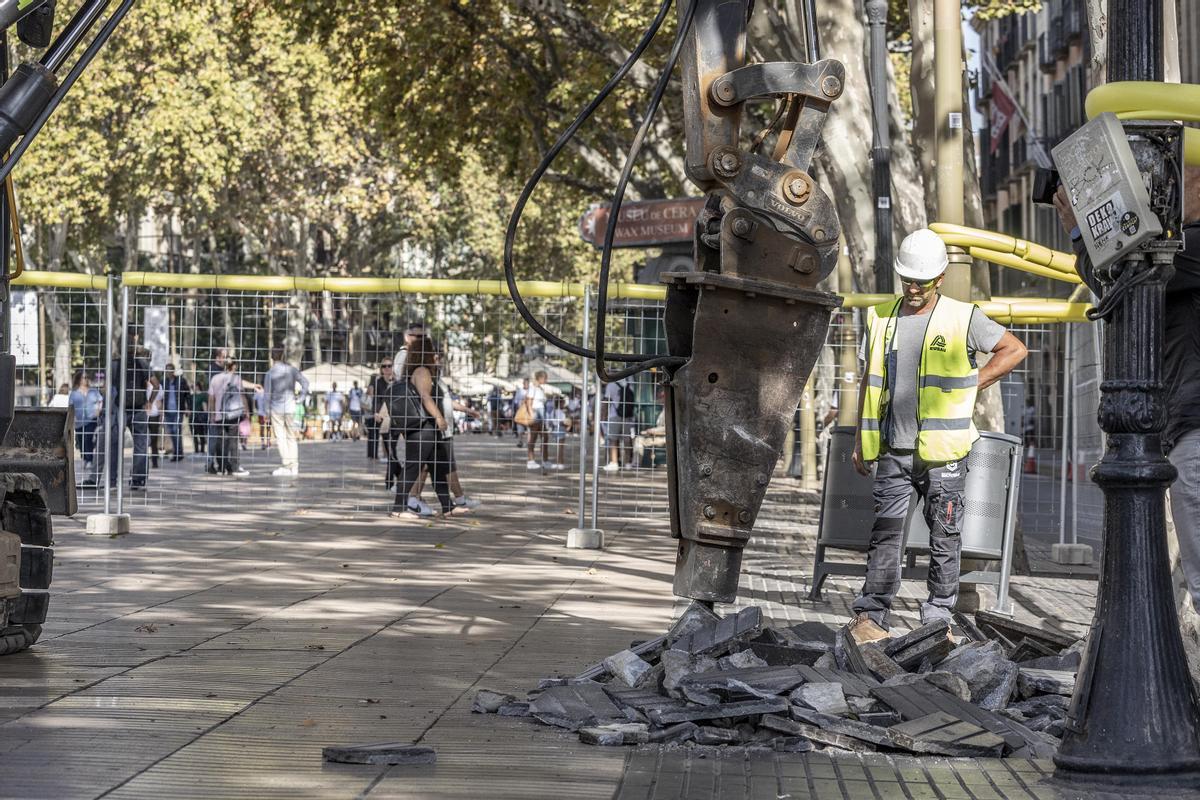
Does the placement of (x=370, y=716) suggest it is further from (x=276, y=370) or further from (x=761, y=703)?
(x=276, y=370)

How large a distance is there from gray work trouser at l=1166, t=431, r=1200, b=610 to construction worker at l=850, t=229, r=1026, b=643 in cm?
260

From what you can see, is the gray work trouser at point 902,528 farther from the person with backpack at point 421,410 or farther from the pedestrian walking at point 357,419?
the pedestrian walking at point 357,419

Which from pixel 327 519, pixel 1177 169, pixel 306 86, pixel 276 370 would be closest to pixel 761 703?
pixel 1177 169

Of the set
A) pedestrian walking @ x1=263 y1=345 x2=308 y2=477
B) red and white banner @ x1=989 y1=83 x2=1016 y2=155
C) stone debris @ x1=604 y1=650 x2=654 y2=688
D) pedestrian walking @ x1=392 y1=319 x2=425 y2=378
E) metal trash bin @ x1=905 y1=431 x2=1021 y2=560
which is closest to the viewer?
stone debris @ x1=604 y1=650 x2=654 y2=688

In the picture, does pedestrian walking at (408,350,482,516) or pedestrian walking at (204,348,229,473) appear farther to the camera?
pedestrian walking at (408,350,482,516)

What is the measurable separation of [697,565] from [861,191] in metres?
11.1

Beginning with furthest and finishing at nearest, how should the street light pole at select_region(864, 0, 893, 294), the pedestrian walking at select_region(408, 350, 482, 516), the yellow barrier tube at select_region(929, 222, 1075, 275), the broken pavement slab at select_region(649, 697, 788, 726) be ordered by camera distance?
the pedestrian walking at select_region(408, 350, 482, 516) < the street light pole at select_region(864, 0, 893, 294) < the yellow barrier tube at select_region(929, 222, 1075, 275) < the broken pavement slab at select_region(649, 697, 788, 726)

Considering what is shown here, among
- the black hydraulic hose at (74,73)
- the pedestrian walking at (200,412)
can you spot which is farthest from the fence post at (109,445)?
the black hydraulic hose at (74,73)

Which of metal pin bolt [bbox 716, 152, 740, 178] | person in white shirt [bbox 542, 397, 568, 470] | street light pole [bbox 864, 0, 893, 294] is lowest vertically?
person in white shirt [bbox 542, 397, 568, 470]

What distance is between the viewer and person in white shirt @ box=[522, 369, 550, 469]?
68.1ft

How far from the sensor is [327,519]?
654 inches

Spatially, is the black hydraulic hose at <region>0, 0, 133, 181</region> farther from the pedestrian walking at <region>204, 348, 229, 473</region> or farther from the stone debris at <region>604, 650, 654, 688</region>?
the pedestrian walking at <region>204, 348, 229, 473</region>

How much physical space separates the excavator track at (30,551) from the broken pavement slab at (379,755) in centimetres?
279

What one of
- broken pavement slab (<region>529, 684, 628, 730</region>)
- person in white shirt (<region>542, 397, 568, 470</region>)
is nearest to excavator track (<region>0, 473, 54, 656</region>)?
broken pavement slab (<region>529, 684, 628, 730</region>)
